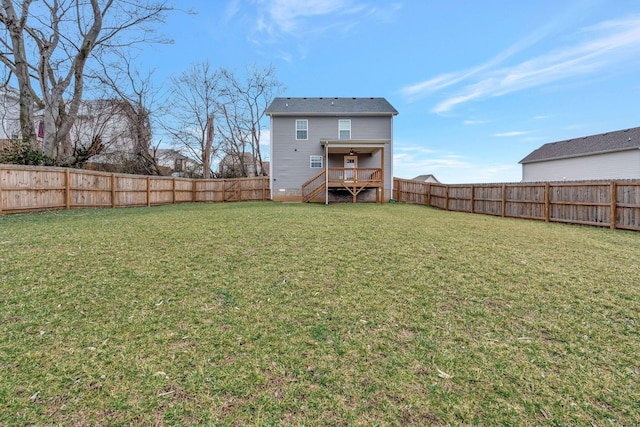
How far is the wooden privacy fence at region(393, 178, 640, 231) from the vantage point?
29.7ft

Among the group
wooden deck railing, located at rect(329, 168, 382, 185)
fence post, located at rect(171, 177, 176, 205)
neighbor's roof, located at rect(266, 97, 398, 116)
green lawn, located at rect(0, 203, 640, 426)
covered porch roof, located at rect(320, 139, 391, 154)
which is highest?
neighbor's roof, located at rect(266, 97, 398, 116)

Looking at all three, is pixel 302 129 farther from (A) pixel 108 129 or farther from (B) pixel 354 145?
(A) pixel 108 129

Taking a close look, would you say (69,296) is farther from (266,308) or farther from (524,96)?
(524,96)

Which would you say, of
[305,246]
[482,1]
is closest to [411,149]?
[482,1]

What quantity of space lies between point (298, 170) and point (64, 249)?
14.2 metres

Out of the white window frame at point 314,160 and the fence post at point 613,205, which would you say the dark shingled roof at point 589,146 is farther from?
the white window frame at point 314,160

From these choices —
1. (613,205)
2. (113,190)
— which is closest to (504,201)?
(613,205)

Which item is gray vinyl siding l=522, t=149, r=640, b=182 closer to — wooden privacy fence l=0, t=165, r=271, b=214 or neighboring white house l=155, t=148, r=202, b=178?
wooden privacy fence l=0, t=165, r=271, b=214

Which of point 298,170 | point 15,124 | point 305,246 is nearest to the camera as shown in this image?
point 305,246

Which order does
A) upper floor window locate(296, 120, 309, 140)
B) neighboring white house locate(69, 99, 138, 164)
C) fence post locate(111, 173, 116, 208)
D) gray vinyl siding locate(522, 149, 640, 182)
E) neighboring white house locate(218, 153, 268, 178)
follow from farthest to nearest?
neighboring white house locate(218, 153, 268, 178)
neighboring white house locate(69, 99, 138, 164)
upper floor window locate(296, 120, 309, 140)
gray vinyl siding locate(522, 149, 640, 182)
fence post locate(111, 173, 116, 208)

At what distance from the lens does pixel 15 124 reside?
20.9 meters

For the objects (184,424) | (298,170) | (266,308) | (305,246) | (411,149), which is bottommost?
(184,424)

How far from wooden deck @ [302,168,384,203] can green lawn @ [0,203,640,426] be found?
10.6 meters

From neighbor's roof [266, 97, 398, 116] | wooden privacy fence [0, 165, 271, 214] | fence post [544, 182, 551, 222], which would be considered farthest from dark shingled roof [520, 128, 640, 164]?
wooden privacy fence [0, 165, 271, 214]
